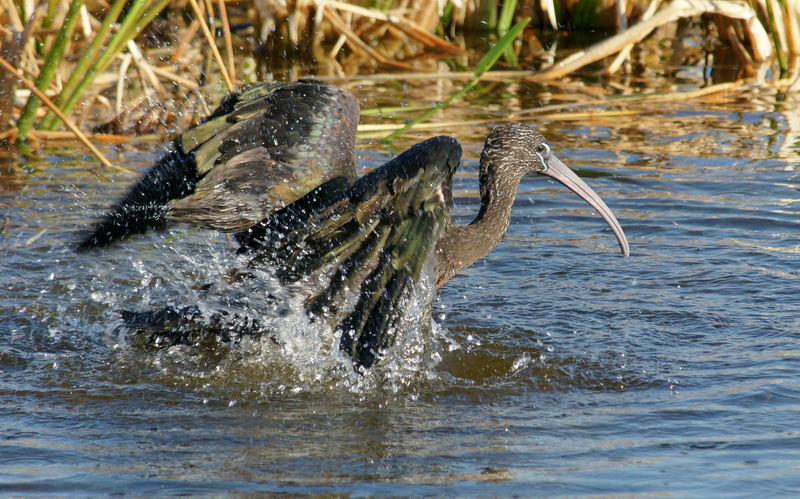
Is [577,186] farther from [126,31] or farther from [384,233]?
[126,31]

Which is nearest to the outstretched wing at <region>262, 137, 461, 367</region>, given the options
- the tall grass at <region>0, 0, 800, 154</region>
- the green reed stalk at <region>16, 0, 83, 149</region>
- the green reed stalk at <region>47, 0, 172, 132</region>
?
the tall grass at <region>0, 0, 800, 154</region>

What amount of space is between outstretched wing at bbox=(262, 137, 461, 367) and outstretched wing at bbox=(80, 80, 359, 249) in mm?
559

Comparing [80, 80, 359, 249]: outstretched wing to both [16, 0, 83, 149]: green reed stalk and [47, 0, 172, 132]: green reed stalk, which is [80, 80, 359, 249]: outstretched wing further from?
[16, 0, 83, 149]: green reed stalk

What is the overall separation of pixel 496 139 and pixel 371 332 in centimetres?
151

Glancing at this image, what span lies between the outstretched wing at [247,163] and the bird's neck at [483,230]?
61 cm

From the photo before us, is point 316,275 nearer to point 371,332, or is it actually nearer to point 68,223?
point 371,332

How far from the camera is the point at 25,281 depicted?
170 inches

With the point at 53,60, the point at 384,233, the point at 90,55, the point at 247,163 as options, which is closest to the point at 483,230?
the point at 384,233

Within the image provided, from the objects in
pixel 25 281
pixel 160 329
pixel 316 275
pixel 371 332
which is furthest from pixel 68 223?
pixel 371 332

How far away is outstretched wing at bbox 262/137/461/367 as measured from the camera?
310 cm

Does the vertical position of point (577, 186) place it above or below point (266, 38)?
below

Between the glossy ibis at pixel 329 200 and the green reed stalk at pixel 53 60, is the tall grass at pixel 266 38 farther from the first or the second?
the glossy ibis at pixel 329 200

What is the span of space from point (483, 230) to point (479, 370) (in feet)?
2.51

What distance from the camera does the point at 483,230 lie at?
4.06 m
